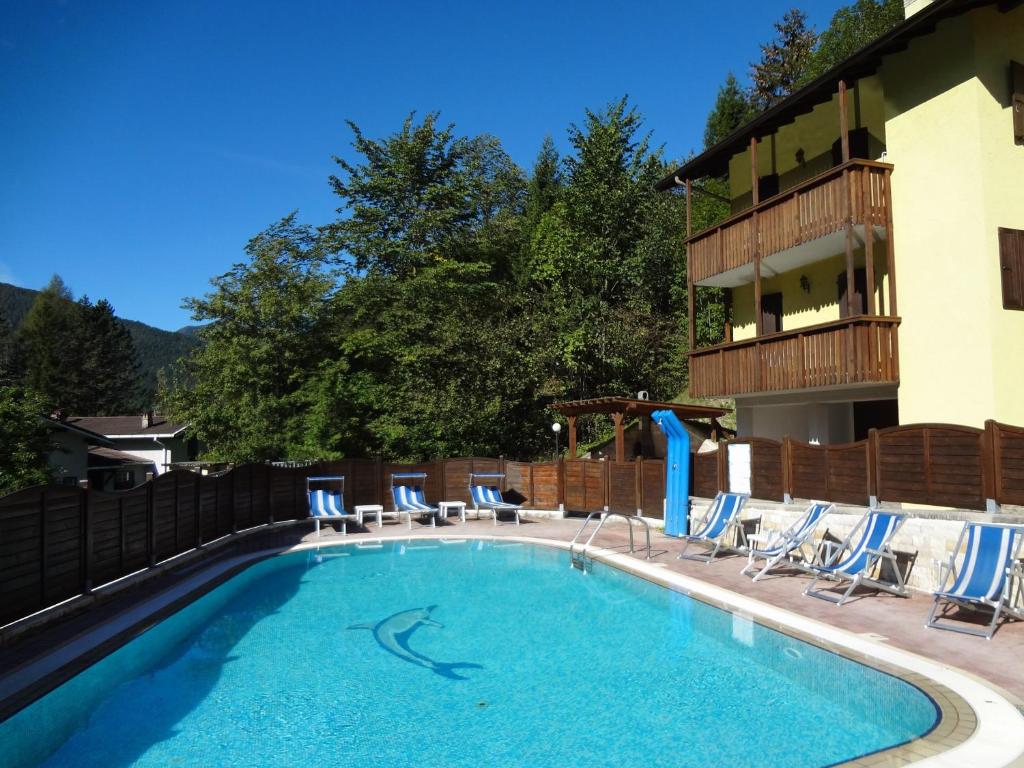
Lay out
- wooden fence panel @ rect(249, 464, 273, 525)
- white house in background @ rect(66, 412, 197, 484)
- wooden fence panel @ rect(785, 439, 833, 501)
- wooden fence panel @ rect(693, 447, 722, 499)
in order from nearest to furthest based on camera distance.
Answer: wooden fence panel @ rect(785, 439, 833, 501), wooden fence panel @ rect(693, 447, 722, 499), wooden fence panel @ rect(249, 464, 273, 525), white house in background @ rect(66, 412, 197, 484)

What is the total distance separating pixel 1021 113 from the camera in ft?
36.3

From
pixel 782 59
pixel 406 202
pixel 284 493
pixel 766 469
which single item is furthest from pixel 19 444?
pixel 782 59

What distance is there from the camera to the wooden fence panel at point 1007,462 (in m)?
8.25

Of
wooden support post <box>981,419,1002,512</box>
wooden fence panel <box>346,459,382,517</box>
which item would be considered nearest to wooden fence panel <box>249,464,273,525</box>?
wooden fence panel <box>346,459,382,517</box>

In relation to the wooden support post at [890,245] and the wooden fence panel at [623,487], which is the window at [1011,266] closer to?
the wooden support post at [890,245]

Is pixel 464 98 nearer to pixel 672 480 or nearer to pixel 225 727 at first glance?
pixel 672 480

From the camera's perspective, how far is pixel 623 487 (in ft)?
55.6

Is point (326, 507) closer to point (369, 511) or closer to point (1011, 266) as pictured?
point (369, 511)

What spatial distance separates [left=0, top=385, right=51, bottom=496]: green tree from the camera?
53.4 feet

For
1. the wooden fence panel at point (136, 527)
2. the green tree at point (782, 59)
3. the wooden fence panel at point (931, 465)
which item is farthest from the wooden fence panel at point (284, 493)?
the green tree at point (782, 59)

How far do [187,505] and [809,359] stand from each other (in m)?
12.0

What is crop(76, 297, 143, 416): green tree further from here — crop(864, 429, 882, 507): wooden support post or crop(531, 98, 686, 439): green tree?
crop(864, 429, 882, 507): wooden support post

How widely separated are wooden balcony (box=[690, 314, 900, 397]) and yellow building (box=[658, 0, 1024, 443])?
0.10 feet

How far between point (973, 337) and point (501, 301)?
2104 cm
